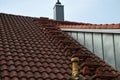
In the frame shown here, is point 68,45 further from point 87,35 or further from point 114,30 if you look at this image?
point 114,30

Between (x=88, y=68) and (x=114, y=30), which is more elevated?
(x=114, y=30)

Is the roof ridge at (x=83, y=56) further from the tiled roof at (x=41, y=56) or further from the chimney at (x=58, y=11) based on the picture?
the chimney at (x=58, y=11)

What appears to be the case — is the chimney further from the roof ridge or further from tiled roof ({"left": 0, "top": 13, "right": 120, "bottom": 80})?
tiled roof ({"left": 0, "top": 13, "right": 120, "bottom": 80})

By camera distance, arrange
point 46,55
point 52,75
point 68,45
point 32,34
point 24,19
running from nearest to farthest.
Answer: point 52,75, point 46,55, point 68,45, point 32,34, point 24,19

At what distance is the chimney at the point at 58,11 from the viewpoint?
16625mm

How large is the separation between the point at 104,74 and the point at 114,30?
1.67 meters

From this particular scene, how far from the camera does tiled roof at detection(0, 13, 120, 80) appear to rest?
8.12 metres

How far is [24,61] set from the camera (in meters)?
8.68

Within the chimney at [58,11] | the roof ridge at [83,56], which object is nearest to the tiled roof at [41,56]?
the roof ridge at [83,56]

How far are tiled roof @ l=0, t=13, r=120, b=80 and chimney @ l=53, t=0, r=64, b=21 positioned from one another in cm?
388

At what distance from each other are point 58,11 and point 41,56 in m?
7.70

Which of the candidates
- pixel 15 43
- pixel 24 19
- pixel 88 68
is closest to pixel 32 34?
pixel 15 43

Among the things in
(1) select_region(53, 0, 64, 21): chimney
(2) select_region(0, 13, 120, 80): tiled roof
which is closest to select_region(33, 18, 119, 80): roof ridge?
(2) select_region(0, 13, 120, 80): tiled roof

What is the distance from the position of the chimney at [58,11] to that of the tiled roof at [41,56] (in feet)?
12.7
